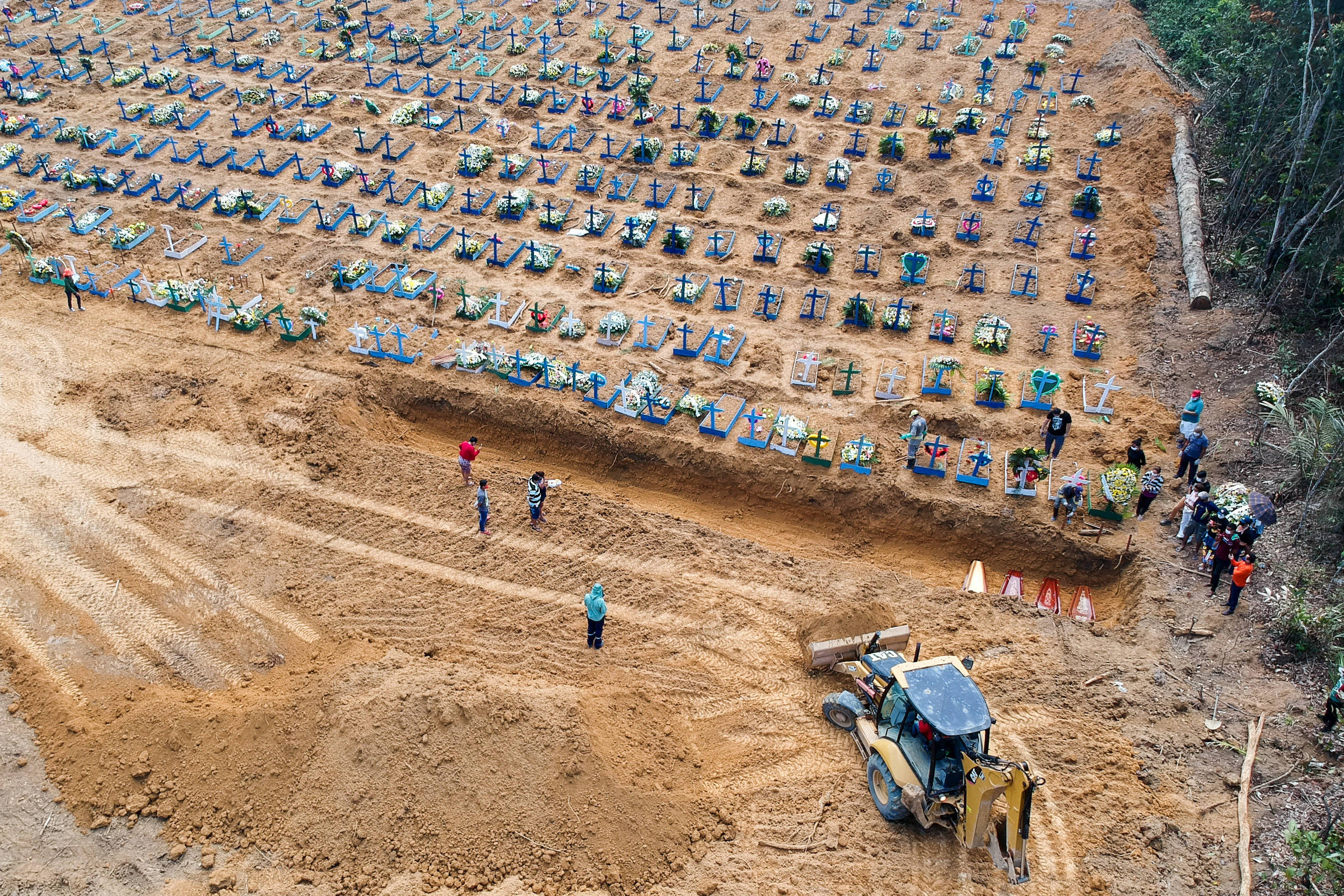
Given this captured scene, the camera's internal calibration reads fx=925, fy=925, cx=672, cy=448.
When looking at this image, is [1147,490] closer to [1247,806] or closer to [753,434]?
[1247,806]

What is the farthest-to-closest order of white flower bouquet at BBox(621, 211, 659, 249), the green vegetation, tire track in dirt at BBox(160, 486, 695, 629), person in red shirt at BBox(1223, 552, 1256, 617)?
1. white flower bouquet at BBox(621, 211, 659, 249)
2. the green vegetation
3. tire track in dirt at BBox(160, 486, 695, 629)
4. person in red shirt at BBox(1223, 552, 1256, 617)

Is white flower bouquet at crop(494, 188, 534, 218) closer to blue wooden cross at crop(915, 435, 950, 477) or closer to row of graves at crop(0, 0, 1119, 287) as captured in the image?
row of graves at crop(0, 0, 1119, 287)

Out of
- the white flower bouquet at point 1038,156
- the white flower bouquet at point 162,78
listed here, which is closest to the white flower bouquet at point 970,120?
the white flower bouquet at point 1038,156

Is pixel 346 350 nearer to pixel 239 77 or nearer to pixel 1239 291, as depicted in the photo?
pixel 239 77

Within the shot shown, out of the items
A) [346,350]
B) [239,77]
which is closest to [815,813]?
[346,350]

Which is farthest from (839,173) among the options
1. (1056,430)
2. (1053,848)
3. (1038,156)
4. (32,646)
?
(32,646)

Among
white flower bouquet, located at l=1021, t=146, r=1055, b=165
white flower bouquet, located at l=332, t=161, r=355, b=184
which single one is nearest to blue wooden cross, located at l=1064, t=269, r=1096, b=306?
white flower bouquet, located at l=1021, t=146, r=1055, b=165
